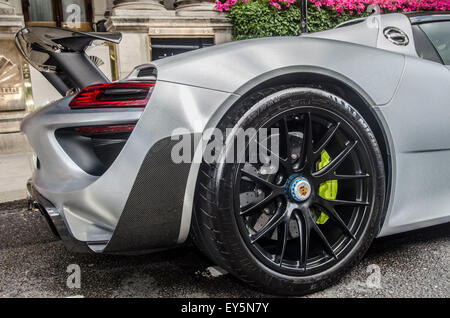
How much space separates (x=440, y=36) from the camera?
248 centimetres

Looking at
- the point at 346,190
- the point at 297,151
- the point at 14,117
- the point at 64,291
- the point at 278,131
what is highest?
the point at 278,131

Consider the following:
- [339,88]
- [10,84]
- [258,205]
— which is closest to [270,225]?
[258,205]

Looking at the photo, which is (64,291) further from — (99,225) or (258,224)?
(258,224)

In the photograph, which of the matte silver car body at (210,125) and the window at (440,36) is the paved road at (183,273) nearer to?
the matte silver car body at (210,125)

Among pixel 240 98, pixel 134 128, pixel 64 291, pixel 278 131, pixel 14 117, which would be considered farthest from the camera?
pixel 14 117

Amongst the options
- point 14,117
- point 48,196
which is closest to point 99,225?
point 48,196

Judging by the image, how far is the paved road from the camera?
1.87 metres

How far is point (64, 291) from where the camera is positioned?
1940mm

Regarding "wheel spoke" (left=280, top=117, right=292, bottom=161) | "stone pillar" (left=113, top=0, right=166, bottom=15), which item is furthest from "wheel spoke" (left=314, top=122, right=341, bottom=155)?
"stone pillar" (left=113, top=0, right=166, bottom=15)

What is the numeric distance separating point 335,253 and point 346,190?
330 millimetres

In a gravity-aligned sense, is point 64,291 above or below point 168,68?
below

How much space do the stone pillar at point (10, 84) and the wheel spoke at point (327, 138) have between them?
7.30m

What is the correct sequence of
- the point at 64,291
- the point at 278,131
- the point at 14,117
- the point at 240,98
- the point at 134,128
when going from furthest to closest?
the point at 14,117 → the point at 64,291 → the point at 278,131 → the point at 240,98 → the point at 134,128

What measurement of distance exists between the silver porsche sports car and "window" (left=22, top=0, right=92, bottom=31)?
32.8 ft
